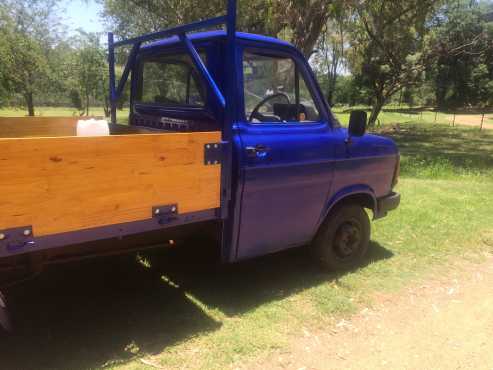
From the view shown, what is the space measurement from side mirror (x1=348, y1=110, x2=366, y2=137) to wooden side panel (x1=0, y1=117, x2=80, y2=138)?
261 centimetres

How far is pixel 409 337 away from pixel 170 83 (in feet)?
9.74

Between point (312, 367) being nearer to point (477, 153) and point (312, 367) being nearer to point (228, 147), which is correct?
point (228, 147)

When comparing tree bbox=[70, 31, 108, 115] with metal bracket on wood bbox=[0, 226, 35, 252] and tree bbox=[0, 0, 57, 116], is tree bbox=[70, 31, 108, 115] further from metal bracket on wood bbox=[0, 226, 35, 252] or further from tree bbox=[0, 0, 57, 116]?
metal bracket on wood bbox=[0, 226, 35, 252]

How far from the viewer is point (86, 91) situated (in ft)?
83.9

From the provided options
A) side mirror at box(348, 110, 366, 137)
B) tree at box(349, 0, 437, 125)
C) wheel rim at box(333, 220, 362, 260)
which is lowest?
wheel rim at box(333, 220, 362, 260)

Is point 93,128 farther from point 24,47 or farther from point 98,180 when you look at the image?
point 24,47

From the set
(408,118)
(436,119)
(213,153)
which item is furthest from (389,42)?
(213,153)

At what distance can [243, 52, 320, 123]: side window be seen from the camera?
346cm

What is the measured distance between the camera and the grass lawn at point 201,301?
296cm

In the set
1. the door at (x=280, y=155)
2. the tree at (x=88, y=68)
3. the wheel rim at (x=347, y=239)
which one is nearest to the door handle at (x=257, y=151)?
the door at (x=280, y=155)

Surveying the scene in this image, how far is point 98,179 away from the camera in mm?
2457

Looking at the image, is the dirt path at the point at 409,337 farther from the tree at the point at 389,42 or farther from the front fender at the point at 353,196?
the tree at the point at 389,42

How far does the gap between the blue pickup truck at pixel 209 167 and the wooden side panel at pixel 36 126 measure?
0.12 ft

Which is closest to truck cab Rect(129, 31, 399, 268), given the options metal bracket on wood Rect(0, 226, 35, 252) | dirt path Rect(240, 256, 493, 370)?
dirt path Rect(240, 256, 493, 370)
